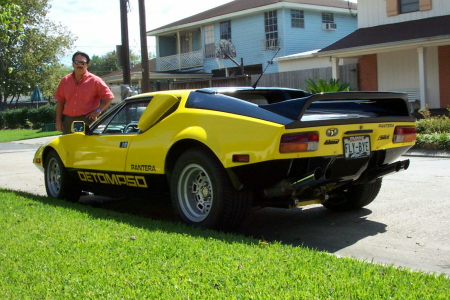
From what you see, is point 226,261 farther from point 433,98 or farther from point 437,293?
point 433,98

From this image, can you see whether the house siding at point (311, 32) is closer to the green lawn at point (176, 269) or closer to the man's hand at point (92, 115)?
the man's hand at point (92, 115)

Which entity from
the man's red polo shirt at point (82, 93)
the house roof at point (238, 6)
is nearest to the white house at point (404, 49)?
the house roof at point (238, 6)

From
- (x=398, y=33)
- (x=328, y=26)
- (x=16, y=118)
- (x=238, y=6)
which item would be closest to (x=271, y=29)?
(x=238, y=6)

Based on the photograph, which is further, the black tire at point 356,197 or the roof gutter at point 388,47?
the roof gutter at point 388,47

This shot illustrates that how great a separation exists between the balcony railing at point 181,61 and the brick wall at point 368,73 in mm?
13912

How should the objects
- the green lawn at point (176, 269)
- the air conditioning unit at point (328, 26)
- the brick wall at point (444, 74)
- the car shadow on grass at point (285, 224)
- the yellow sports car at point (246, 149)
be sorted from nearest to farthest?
the green lawn at point (176, 269) < the yellow sports car at point (246, 149) < the car shadow on grass at point (285, 224) < the brick wall at point (444, 74) < the air conditioning unit at point (328, 26)

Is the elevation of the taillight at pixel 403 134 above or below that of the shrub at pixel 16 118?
below

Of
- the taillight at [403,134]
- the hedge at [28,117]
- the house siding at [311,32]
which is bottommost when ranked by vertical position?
the taillight at [403,134]

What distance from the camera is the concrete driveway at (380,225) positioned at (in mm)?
4703

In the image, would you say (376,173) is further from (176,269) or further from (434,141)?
(434,141)

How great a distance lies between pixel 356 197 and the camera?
6309 mm

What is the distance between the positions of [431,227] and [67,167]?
4.34 m

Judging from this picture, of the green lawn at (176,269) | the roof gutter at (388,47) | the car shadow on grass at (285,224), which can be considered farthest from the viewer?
the roof gutter at (388,47)

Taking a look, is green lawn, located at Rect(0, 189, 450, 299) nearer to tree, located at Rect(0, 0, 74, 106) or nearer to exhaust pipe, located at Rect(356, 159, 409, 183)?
exhaust pipe, located at Rect(356, 159, 409, 183)
